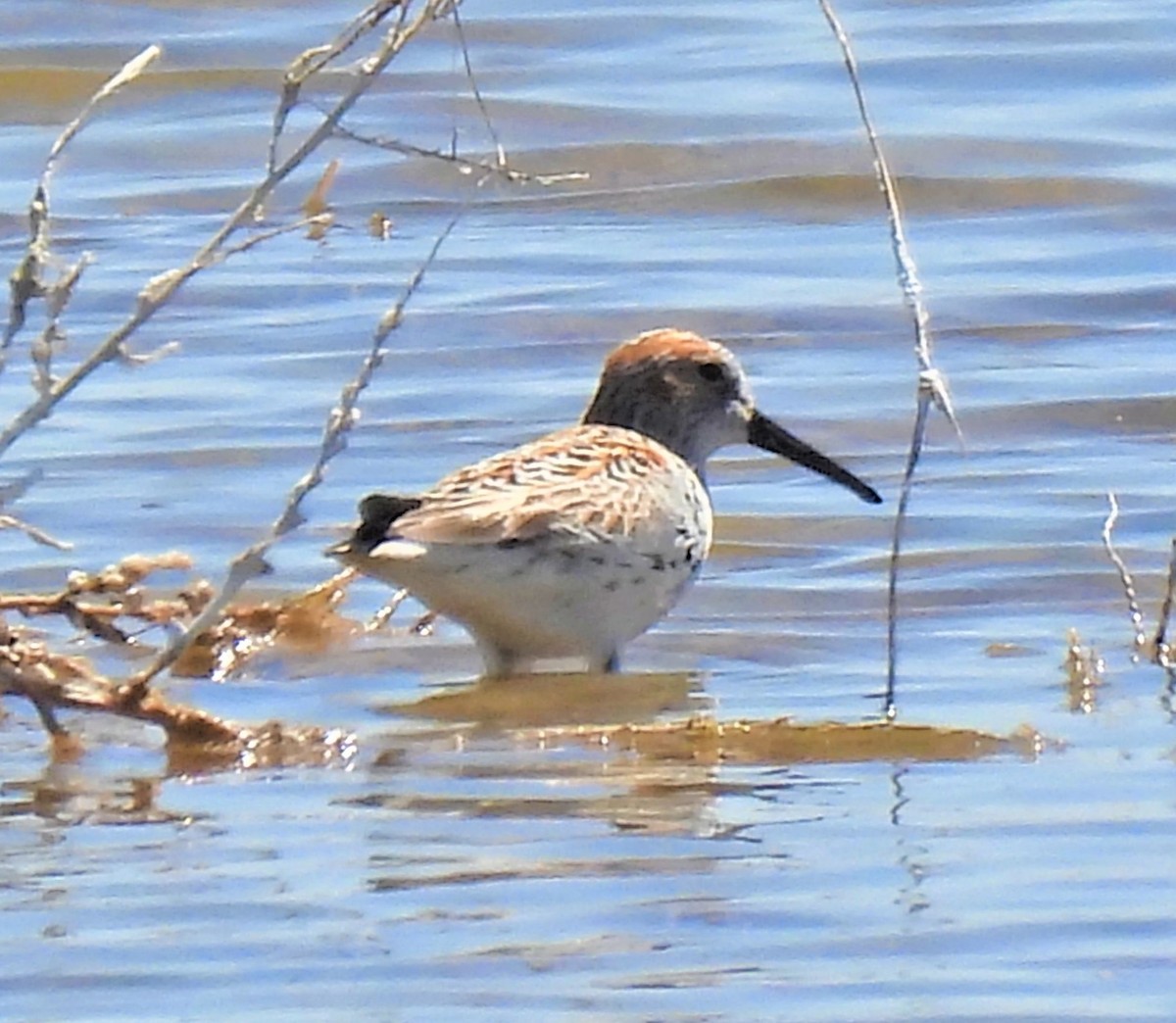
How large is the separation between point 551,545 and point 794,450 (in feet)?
4.58

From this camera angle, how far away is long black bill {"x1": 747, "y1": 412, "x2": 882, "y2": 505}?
28.1 ft

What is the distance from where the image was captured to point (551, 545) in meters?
7.37

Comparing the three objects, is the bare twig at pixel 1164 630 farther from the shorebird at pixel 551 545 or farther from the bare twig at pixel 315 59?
the bare twig at pixel 315 59

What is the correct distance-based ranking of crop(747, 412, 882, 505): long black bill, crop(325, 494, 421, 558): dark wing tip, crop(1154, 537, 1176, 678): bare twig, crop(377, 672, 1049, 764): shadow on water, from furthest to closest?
1. crop(747, 412, 882, 505): long black bill
2. crop(325, 494, 421, 558): dark wing tip
3. crop(1154, 537, 1176, 678): bare twig
4. crop(377, 672, 1049, 764): shadow on water

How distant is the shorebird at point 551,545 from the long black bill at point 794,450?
467mm

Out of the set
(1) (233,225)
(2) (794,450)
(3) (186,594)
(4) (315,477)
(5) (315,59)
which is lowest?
(2) (794,450)

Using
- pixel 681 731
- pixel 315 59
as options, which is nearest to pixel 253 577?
pixel 681 731

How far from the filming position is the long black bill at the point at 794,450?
8.57m

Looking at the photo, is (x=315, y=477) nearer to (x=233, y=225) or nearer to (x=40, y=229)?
(x=233, y=225)

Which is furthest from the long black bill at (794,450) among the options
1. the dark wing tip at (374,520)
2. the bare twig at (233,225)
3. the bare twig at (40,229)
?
the bare twig at (40,229)

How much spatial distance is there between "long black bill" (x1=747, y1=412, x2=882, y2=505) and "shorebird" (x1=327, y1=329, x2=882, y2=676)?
0.47 meters

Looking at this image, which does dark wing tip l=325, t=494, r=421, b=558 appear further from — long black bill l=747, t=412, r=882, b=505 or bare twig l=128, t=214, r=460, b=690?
long black bill l=747, t=412, r=882, b=505

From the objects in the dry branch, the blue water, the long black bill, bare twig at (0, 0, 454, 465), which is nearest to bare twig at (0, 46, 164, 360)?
the dry branch

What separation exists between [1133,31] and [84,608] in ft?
26.6
